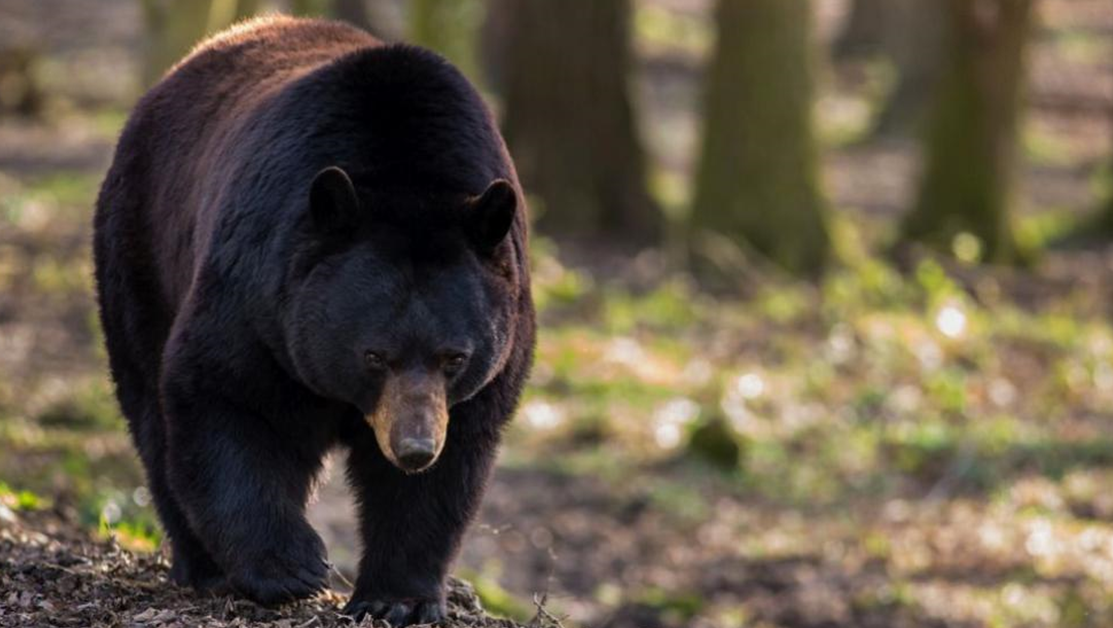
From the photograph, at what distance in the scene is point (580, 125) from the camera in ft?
62.1

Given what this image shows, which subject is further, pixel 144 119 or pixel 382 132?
pixel 144 119

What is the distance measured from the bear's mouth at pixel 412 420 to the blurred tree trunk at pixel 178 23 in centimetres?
766

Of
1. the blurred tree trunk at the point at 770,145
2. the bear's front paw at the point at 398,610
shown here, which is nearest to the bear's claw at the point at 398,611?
the bear's front paw at the point at 398,610

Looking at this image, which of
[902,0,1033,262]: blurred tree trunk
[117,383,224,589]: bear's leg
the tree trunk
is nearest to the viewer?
[117,383,224,589]: bear's leg

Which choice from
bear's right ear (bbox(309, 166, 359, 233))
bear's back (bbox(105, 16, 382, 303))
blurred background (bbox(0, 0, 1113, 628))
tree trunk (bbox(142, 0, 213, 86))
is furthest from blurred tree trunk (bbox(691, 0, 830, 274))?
bear's right ear (bbox(309, 166, 359, 233))

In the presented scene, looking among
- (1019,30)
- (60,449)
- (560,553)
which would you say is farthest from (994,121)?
(60,449)

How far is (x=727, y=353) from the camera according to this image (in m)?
15.1

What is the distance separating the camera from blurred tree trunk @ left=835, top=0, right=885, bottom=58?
38.4 metres

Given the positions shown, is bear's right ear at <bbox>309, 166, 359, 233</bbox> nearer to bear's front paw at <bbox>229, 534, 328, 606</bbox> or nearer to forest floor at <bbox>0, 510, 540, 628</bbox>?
bear's front paw at <bbox>229, 534, 328, 606</bbox>

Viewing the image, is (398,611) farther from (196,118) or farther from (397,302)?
(196,118)

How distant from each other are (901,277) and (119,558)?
12629 millimetres

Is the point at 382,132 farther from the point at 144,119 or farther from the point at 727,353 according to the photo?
the point at 727,353

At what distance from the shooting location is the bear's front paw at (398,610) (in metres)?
5.65

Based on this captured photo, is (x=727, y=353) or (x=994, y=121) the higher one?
(x=994, y=121)
